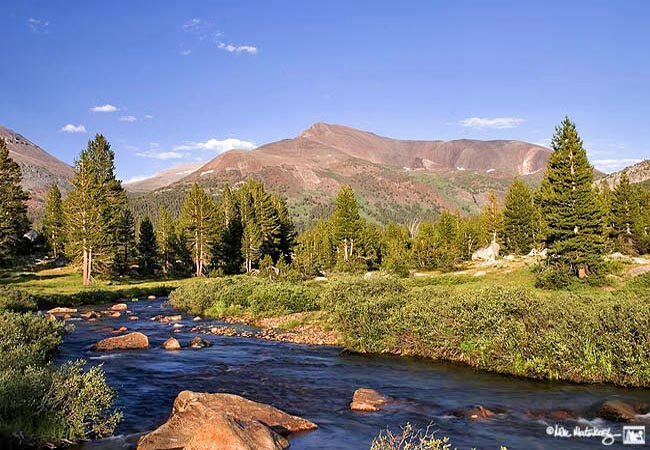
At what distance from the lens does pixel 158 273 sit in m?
88.5

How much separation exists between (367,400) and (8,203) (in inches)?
3030

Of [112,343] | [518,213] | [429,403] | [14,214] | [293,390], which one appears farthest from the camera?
[518,213]

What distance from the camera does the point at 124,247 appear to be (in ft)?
285

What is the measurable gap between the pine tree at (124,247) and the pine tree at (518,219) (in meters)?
65.9

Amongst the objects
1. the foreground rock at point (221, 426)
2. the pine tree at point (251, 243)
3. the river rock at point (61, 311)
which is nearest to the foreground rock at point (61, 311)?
the river rock at point (61, 311)

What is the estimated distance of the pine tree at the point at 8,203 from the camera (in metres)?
68.6

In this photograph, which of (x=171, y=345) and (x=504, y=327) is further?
(x=171, y=345)

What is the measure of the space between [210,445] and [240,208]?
9271 centimetres

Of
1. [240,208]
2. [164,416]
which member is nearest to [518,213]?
[240,208]

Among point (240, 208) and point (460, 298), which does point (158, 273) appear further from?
point (460, 298)

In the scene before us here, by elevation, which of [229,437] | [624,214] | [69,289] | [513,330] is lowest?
[69,289]

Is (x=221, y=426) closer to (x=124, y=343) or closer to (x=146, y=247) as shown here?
(x=124, y=343)

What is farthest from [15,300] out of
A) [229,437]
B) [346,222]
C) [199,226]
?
[346,222]

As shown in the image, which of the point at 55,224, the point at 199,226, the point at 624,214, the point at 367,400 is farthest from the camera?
the point at 55,224
